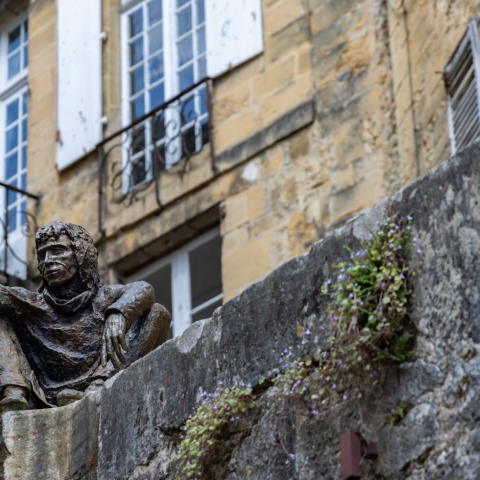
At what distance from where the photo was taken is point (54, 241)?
5.60 m

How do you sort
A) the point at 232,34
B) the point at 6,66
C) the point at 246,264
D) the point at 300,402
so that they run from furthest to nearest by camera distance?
1. the point at 6,66
2. the point at 232,34
3. the point at 246,264
4. the point at 300,402

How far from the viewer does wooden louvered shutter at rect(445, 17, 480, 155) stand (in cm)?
819

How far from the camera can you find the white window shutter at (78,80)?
1168 cm

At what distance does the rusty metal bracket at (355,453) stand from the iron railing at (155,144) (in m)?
6.66

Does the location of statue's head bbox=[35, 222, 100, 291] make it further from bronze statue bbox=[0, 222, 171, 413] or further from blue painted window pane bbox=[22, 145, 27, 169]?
blue painted window pane bbox=[22, 145, 27, 169]

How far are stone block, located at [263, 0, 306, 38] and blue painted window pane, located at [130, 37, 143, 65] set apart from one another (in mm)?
1618

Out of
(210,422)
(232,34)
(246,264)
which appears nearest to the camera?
(210,422)

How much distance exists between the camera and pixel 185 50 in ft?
36.9

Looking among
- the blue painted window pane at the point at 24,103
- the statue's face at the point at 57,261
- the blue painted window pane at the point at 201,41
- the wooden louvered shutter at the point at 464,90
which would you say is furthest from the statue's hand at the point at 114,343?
the blue painted window pane at the point at 24,103

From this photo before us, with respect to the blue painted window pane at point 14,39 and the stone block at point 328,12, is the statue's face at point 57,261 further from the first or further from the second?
the blue painted window pane at point 14,39

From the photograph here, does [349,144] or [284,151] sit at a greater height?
[284,151]

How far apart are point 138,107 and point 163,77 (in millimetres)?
391

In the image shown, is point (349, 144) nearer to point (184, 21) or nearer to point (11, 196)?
point (184, 21)

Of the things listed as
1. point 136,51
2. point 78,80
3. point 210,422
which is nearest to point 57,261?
point 210,422
